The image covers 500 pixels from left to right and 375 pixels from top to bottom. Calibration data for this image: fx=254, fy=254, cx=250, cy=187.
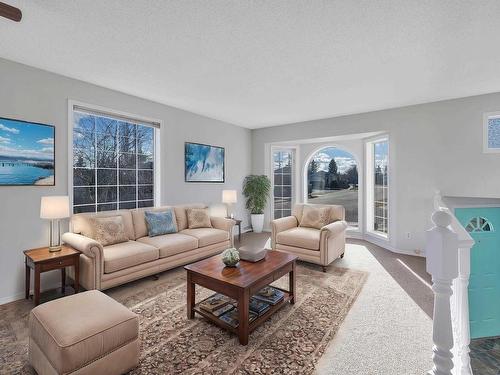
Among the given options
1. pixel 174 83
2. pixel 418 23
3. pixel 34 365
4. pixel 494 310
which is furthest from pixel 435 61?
pixel 34 365

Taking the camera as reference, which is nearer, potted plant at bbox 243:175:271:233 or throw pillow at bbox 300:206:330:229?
throw pillow at bbox 300:206:330:229

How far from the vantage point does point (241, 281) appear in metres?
2.15

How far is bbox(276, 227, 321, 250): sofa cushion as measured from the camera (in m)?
3.69

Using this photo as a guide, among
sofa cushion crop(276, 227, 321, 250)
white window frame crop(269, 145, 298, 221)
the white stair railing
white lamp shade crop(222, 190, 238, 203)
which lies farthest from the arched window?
the white stair railing

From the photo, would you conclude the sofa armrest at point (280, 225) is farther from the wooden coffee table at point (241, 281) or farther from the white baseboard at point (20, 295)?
the white baseboard at point (20, 295)

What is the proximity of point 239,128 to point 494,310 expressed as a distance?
17.3 feet

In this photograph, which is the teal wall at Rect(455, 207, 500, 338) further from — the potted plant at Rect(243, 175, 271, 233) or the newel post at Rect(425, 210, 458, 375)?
the potted plant at Rect(243, 175, 271, 233)

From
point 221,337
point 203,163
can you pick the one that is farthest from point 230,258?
point 203,163

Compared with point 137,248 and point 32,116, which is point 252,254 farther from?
point 32,116

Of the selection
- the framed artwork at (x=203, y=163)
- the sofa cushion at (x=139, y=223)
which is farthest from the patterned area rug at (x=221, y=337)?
the framed artwork at (x=203, y=163)

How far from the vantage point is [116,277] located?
114 inches

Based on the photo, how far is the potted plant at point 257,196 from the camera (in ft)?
19.9

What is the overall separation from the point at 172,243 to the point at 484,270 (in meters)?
3.79

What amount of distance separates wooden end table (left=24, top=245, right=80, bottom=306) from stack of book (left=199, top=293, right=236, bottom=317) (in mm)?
1502
